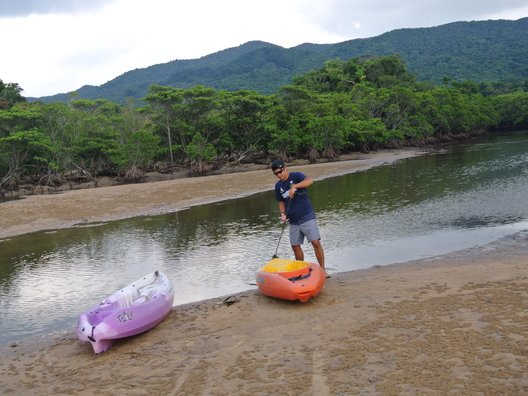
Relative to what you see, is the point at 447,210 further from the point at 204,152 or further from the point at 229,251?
the point at 204,152

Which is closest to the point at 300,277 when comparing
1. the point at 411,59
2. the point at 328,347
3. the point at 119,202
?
the point at 328,347

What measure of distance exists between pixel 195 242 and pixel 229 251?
219cm

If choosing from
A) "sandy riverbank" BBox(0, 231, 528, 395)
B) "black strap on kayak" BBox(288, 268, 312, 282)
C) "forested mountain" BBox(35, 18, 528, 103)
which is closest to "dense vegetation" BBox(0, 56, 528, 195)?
"sandy riverbank" BBox(0, 231, 528, 395)

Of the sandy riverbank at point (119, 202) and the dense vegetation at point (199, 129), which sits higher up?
the dense vegetation at point (199, 129)

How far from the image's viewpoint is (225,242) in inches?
615

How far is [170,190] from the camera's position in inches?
1141

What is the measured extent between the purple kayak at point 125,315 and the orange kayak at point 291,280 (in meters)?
1.84

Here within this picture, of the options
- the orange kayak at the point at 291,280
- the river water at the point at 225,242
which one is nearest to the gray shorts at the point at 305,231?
the orange kayak at the point at 291,280

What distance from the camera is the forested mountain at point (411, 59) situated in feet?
426

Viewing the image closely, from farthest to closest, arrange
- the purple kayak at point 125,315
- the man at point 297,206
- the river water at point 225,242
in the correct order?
the river water at point 225,242, the man at point 297,206, the purple kayak at point 125,315

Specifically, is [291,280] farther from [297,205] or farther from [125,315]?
[125,315]

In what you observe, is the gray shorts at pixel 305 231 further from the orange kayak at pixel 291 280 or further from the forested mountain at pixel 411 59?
the forested mountain at pixel 411 59

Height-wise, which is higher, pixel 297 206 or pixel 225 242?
pixel 297 206

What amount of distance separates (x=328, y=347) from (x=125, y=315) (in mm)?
3386
